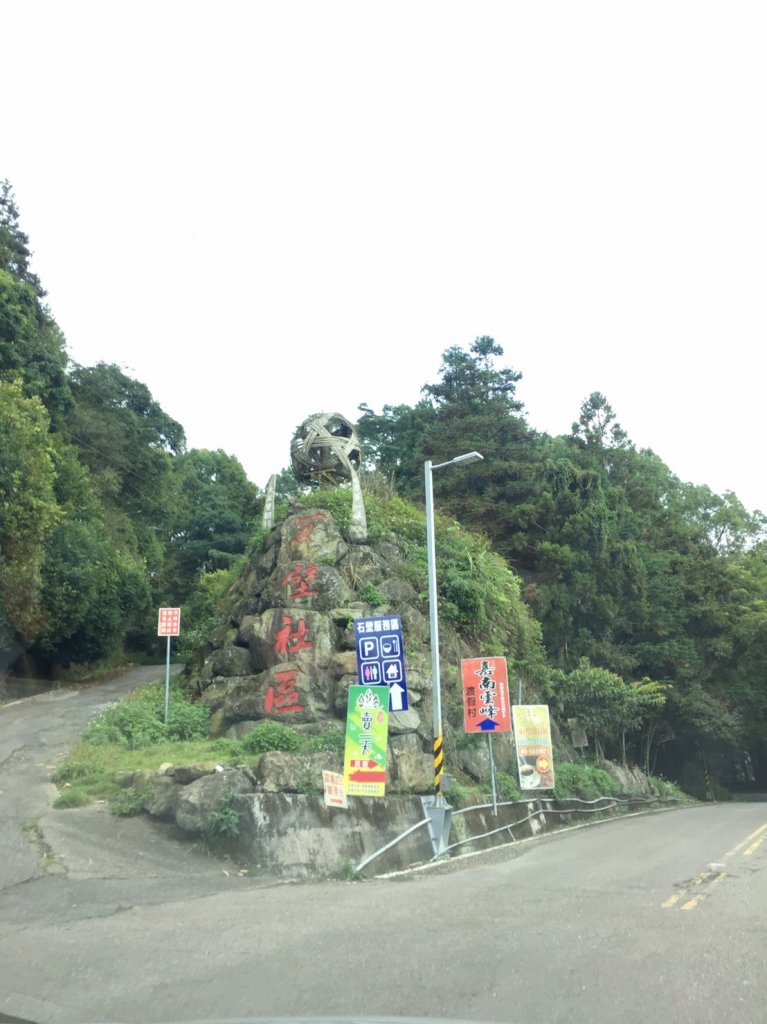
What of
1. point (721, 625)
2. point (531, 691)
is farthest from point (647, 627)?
point (531, 691)

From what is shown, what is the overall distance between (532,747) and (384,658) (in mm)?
6922

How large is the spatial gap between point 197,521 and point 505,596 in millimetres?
24334

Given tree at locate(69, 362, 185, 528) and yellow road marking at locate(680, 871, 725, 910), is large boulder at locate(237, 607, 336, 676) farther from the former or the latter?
tree at locate(69, 362, 185, 528)

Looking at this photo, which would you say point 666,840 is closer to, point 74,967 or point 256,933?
point 256,933

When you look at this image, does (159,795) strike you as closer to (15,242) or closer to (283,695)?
(283,695)

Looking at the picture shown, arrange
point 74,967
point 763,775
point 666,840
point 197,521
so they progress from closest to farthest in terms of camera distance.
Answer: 1. point 74,967
2. point 666,840
3. point 197,521
4. point 763,775

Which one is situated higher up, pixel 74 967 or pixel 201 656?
pixel 201 656

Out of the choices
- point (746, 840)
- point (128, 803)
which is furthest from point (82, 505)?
point (746, 840)

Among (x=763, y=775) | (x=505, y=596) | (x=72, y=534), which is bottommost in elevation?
(x=763, y=775)

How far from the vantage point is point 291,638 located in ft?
63.9

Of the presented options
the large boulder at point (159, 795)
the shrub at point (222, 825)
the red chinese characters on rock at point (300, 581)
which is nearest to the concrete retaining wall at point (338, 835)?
the shrub at point (222, 825)

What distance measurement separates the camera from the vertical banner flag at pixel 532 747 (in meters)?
21.2

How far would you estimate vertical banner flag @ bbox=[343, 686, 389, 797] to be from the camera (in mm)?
14352

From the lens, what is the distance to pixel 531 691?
88.8 ft
